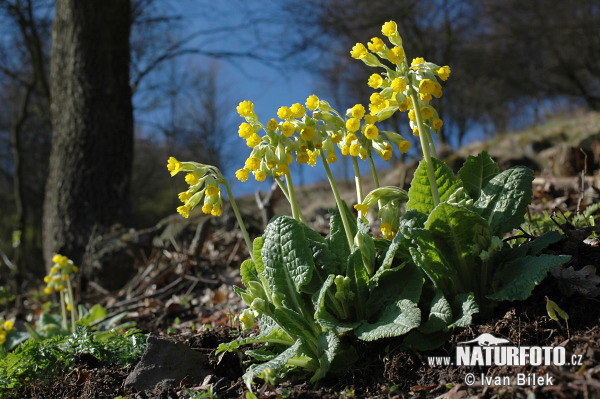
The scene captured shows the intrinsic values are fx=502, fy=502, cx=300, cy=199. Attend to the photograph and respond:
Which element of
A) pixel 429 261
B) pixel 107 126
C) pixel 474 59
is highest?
pixel 474 59

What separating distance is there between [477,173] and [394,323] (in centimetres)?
78

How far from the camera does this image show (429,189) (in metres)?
1.98

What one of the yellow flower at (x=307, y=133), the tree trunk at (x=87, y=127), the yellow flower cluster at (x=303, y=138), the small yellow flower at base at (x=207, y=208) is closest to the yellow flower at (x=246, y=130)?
the yellow flower cluster at (x=303, y=138)

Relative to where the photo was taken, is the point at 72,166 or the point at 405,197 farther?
the point at 72,166

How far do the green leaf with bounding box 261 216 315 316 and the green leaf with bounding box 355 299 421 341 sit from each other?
11.3 inches

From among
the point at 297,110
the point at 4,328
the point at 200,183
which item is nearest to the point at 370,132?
the point at 297,110

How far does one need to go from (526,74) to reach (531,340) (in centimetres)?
2165

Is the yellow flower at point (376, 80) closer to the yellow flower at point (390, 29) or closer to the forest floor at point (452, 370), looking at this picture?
the yellow flower at point (390, 29)

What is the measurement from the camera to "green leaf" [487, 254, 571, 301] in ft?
5.49

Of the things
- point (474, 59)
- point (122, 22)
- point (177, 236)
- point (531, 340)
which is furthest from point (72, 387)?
point (474, 59)

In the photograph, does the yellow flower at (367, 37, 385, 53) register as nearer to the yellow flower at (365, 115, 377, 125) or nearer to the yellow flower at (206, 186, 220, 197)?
the yellow flower at (365, 115, 377, 125)

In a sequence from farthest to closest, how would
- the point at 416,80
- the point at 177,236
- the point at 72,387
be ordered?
the point at 177,236 → the point at 72,387 → the point at 416,80

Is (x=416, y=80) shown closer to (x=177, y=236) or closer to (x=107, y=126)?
(x=177, y=236)

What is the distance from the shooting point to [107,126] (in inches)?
242
